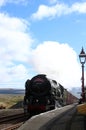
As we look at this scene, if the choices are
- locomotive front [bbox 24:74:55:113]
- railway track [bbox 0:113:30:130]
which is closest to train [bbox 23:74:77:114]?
locomotive front [bbox 24:74:55:113]

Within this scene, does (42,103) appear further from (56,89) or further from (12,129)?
(12,129)

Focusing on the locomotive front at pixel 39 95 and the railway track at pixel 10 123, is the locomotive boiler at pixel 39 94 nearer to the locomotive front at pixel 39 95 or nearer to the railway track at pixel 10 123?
the locomotive front at pixel 39 95

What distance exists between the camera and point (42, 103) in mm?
36094

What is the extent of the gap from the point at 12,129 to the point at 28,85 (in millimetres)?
12215

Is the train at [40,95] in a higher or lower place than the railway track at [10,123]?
higher

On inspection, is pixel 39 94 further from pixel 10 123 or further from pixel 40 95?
pixel 10 123

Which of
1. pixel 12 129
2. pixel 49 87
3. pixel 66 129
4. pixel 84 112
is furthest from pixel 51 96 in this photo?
pixel 84 112

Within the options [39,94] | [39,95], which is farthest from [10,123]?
[39,94]

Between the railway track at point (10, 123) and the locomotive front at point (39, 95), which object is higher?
the locomotive front at point (39, 95)

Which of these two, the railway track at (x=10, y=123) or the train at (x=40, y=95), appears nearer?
the railway track at (x=10, y=123)

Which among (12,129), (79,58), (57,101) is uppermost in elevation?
(79,58)

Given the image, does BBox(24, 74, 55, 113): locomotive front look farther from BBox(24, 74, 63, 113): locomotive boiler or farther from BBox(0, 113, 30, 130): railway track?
BBox(0, 113, 30, 130): railway track

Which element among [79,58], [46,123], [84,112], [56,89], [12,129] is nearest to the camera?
[84,112]

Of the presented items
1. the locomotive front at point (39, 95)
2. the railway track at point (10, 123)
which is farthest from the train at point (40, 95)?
the railway track at point (10, 123)
